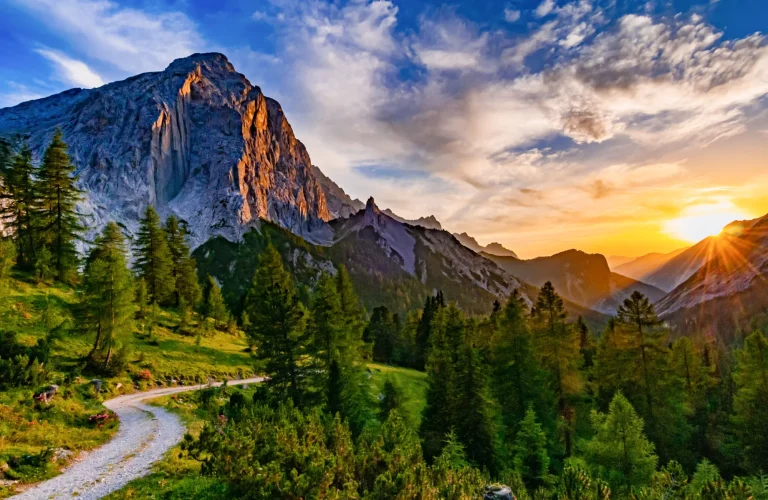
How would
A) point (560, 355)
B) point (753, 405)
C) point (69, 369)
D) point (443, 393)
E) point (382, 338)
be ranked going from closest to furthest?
point (69, 369), point (443, 393), point (753, 405), point (560, 355), point (382, 338)

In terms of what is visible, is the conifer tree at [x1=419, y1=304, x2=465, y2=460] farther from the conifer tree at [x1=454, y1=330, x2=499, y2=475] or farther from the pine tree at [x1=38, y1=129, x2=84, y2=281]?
the pine tree at [x1=38, y1=129, x2=84, y2=281]

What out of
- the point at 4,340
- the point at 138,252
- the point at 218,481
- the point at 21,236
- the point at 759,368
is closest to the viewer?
the point at 218,481

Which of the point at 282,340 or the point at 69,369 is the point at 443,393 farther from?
the point at 69,369

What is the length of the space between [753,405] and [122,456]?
49.1 metres

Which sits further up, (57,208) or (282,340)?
(57,208)

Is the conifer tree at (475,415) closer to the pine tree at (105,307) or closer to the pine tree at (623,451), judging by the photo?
the pine tree at (623,451)

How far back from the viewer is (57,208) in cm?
4425

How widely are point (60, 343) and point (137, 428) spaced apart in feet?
52.4

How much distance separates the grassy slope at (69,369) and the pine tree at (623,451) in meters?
31.1

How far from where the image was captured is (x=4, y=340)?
24.0m

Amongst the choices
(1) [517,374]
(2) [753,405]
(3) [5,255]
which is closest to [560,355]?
(1) [517,374]

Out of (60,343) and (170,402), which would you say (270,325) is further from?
(60,343)

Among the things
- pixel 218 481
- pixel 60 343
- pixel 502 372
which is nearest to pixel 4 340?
pixel 60 343

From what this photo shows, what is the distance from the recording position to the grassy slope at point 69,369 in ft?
57.9
